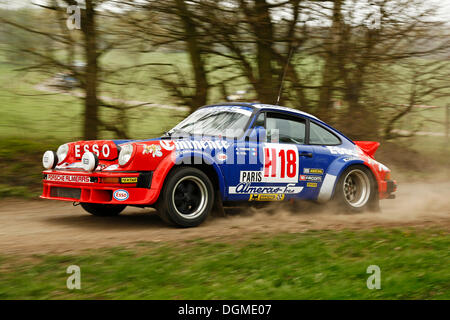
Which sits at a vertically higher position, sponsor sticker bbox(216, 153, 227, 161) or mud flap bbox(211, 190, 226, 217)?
sponsor sticker bbox(216, 153, 227, 161)

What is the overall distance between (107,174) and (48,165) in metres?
1.18

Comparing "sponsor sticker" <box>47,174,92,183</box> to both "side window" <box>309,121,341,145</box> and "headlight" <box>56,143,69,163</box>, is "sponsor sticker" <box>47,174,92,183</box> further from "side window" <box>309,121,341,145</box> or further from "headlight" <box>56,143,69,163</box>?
"side window" <box>309,121,341,145</box>

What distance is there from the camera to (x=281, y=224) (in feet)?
24.1

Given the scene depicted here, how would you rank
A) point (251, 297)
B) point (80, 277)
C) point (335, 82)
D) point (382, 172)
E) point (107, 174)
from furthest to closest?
point (335, 82) → point (382, 172) → point (107, 174) → point (80, 277) → point (251, 297)

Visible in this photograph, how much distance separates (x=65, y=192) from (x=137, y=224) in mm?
1024

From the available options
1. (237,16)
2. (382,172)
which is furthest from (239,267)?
(237,16)

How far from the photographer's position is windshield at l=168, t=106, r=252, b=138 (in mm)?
7495

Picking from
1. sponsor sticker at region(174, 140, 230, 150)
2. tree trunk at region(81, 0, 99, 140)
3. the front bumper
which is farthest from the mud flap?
tree trunk at region(81, 0, 99, 140)

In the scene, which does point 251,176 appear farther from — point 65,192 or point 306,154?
point 65,192

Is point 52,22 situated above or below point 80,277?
above

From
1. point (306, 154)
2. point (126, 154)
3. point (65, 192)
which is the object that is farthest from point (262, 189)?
point (65, 192)

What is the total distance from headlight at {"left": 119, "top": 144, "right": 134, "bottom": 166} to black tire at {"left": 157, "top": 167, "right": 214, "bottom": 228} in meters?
0.53

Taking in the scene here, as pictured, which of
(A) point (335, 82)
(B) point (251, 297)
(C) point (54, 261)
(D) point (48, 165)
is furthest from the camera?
(A) point (335, 82)
